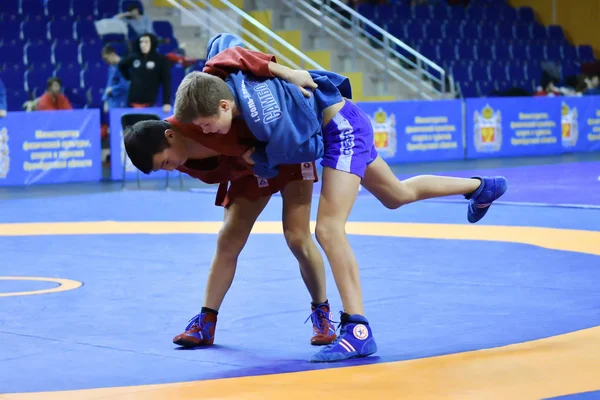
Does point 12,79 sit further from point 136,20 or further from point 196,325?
point 196,325

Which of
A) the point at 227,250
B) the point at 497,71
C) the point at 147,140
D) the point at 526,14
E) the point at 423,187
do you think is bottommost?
the point at 227,250

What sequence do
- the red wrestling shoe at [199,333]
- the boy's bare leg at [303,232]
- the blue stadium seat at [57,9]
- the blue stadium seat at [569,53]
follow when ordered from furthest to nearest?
the blue stadium seat at [569,53] < the blue stadium seat at [57,9] < the boy's bare leg at [303,232] < the red wrestling shoe at [199,333]

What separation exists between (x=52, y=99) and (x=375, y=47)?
759 cm

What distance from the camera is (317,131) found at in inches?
177

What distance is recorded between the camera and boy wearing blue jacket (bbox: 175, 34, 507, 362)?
4.23 m

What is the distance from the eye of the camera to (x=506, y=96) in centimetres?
1809

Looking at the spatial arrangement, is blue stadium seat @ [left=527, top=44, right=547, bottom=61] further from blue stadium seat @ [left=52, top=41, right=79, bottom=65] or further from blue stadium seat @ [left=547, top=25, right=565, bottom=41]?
blue stadium seat @ [left=52, top=41, right=79, bottom=65]

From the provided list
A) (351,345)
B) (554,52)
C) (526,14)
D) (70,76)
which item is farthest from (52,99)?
(526,14)

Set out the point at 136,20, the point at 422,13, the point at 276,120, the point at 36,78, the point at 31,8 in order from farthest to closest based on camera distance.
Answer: the point at 422,13, the point at 31,8, the point at 136,20, the point at 36,78, the point at 276,120

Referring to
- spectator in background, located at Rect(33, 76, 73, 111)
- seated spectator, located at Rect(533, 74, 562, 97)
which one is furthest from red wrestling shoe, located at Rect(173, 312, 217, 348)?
seated spectator, located at Rect(533, 74, 562, 97)

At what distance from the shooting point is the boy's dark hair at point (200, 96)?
13.6 feet

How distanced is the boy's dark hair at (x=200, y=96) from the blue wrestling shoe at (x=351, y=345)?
1.00 m

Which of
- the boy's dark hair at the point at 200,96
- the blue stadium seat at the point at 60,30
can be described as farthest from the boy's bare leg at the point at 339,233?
the blue stadium seat at the point at 60,30

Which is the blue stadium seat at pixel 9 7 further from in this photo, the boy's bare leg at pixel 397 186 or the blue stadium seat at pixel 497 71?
the boy's bare leg at pixel 397 186
